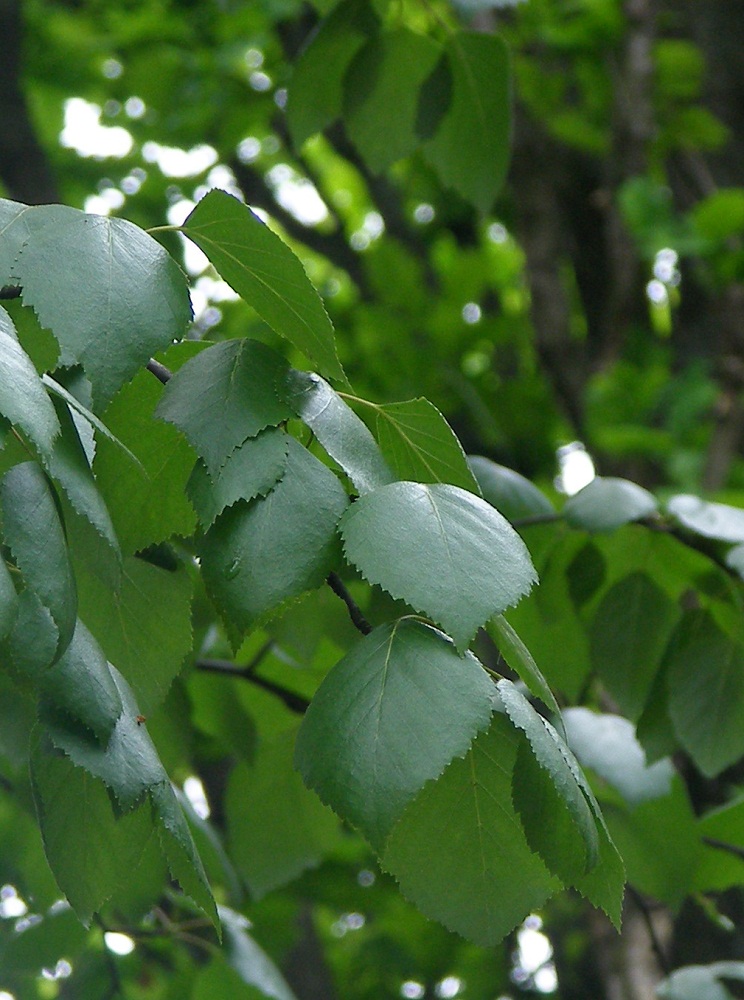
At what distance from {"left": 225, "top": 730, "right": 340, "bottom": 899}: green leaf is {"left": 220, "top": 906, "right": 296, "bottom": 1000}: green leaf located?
0.13 ft

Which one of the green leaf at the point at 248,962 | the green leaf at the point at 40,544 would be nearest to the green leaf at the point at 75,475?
the green leaf at the point at 40,544

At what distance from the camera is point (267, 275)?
0.51 m

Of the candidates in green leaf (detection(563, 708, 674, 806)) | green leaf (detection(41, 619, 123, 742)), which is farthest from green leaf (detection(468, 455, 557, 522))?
green leaf (detection(41, 619, 123, 742))

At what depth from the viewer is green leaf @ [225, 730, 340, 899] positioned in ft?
3.43

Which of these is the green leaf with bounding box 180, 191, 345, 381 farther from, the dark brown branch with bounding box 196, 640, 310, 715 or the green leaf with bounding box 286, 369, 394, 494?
the dark brown branch with bounding box 196, 640, 310, 715

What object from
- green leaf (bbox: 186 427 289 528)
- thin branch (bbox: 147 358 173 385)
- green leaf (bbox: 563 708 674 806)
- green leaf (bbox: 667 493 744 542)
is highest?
green leaf (bbox: 186 427 289 528)

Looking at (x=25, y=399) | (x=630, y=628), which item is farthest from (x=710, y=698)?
(x=25, y=399)

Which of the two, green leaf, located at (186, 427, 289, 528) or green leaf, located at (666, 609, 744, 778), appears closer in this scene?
green leaf, located at (186, 427, 289, 528)

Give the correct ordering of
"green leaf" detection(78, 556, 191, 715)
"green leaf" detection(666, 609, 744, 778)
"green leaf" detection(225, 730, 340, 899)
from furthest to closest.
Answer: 1. "green leaf" detection(225, 730, 340, 899)
2. "green leaf" detection(666, 609, 744, 778)
3. "green leaf" detection(78, 556, 191, 715)

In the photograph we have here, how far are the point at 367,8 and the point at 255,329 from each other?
5.11 ft

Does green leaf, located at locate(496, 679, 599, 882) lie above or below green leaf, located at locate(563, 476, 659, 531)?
above

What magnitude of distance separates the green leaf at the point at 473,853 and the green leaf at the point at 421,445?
0.12m

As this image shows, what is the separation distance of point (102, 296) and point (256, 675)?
627 mm

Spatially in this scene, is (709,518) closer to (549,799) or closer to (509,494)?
(509,494)
